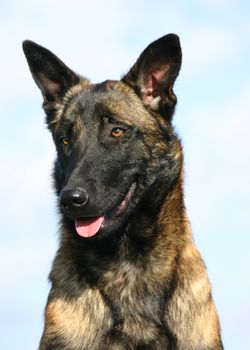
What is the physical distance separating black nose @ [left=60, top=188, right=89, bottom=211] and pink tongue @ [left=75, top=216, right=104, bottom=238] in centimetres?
35

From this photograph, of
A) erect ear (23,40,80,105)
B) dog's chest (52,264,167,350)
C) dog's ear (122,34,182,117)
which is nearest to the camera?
dog's chest (52,264,167,350)

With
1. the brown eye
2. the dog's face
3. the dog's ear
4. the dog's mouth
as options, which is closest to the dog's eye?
the dog's face

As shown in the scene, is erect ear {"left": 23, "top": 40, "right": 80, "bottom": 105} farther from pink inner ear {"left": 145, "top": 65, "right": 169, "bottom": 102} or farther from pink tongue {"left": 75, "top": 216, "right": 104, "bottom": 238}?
pink tongue {"left": 75, "top": 216, "right": 104, "bottom": 238}

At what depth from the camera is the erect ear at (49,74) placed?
314 inches

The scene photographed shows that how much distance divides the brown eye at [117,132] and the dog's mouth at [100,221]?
1.89 ft

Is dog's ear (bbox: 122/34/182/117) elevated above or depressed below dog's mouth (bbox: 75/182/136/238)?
above

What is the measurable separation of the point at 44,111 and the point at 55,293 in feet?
7.34

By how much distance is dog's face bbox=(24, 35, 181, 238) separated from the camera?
6898 millimetres

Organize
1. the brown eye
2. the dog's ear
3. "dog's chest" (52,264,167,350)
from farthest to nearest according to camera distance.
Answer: the dog's ear
the brown eye
"dog's chest" (52,264,167,350)

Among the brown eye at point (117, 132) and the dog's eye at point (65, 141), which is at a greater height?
the brown eye at point (117, 132)

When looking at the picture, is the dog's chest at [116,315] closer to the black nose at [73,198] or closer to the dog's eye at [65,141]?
the black nose at [73,198]

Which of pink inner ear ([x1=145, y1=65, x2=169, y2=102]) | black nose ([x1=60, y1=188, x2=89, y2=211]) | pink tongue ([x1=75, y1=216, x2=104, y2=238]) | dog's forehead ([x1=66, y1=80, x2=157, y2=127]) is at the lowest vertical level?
pink tongue ([x1=75, y1=216, x2=104, y2=238])

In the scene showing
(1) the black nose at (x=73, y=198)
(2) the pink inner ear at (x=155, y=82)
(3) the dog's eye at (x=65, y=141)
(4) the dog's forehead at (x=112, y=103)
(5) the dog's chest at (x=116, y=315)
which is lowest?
(5) the dog's chest at (x=116, y=315)

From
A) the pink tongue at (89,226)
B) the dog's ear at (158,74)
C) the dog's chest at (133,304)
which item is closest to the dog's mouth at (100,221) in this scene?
the pink tongue at (89,226)
